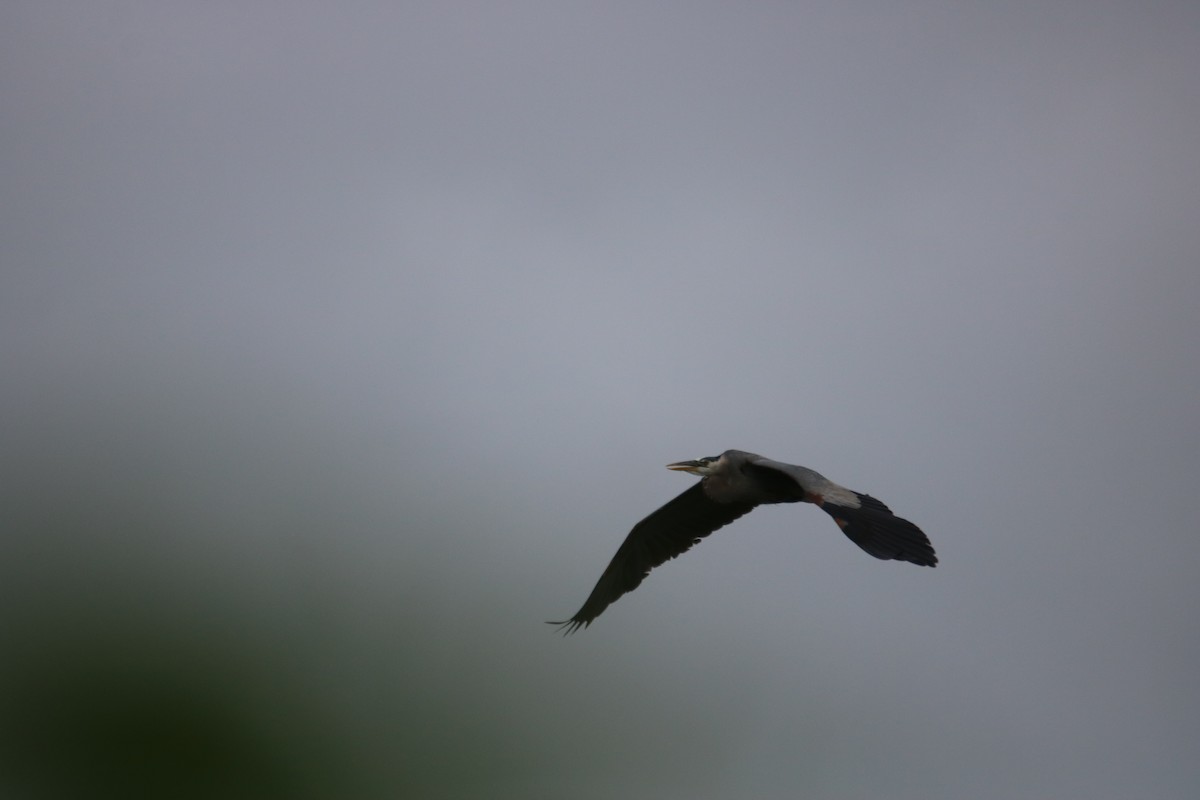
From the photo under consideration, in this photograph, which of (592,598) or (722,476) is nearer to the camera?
(722,476)

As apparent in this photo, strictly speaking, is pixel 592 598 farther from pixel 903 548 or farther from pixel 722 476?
pixel 903 548

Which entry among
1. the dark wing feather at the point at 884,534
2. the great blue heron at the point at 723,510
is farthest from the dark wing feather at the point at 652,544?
the dark wing feather at the point at 884,534

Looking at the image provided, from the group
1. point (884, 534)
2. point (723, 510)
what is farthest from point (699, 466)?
point (884, 534)

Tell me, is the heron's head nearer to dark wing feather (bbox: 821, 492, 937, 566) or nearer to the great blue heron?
the great blue heron

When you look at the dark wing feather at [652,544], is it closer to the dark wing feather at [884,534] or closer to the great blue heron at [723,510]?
the great blue heron at [723,510]

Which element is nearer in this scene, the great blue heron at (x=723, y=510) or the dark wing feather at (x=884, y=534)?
the dark wing feather at (x=884, y=534)

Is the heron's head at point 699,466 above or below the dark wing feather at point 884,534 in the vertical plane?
above

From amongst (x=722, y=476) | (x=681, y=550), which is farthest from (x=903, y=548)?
(x=681, y=550)

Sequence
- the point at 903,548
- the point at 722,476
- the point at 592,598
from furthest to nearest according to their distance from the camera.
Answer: the point at 592,598, the point at 722,476, the point at 903,548

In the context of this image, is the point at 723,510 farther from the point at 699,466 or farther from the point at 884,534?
the point at 884,534
